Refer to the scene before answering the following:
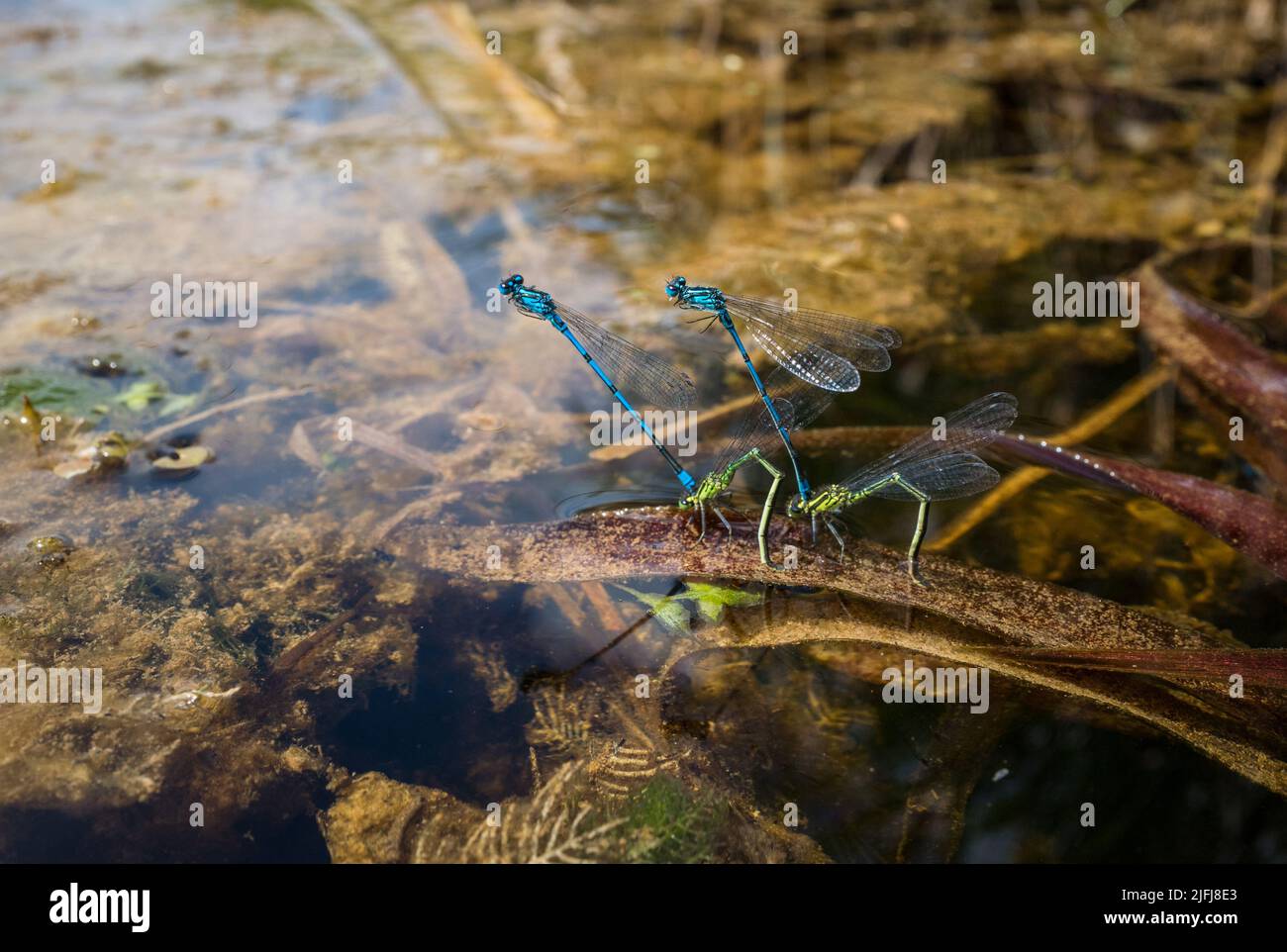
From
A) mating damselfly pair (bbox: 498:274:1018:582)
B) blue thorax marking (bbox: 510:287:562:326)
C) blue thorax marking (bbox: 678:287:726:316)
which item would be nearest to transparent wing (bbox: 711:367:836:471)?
mating damselfly pair (bbox: 498:274:1018:582)

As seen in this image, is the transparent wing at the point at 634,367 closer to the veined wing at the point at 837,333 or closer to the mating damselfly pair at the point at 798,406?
the mating damselfly pair at the point at 798,406

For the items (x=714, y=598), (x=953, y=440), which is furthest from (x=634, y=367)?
(x=953, y=440)

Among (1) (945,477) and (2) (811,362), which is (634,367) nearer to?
(2) (811,362)

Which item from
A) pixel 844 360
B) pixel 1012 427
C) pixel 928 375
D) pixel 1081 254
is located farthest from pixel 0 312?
pixel 1081 254

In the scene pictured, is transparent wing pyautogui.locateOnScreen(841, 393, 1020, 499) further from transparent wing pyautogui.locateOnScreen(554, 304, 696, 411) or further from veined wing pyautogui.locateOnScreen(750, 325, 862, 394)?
transparent wing pyautogui.locateOnScreen(554, 304, 696, 411)

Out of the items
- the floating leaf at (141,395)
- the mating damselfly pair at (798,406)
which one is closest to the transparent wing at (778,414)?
the mating damselfly pair at (798,406)
